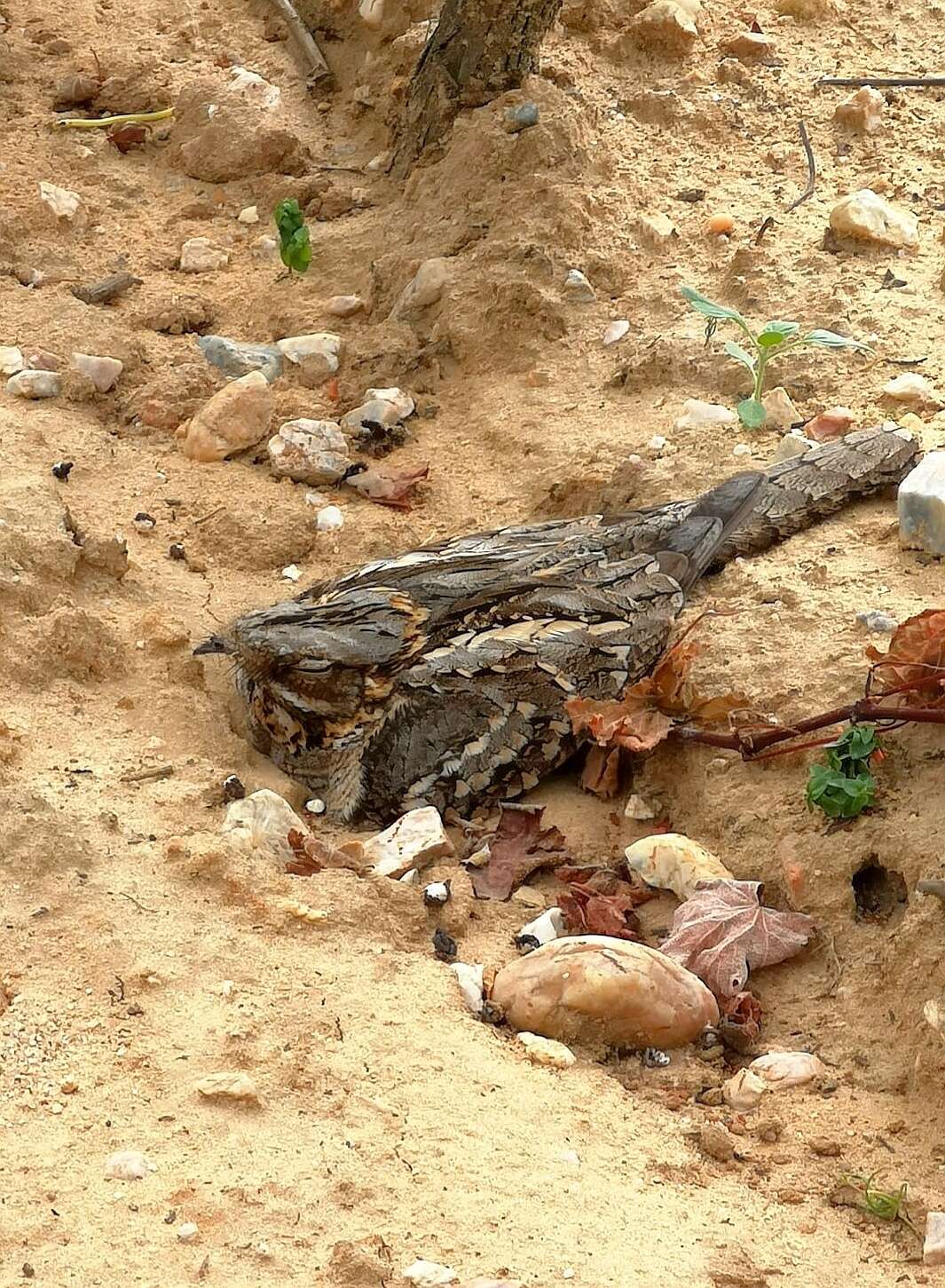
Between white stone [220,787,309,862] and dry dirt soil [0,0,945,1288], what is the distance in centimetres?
9

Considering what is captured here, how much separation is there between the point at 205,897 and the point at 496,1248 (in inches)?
50.4

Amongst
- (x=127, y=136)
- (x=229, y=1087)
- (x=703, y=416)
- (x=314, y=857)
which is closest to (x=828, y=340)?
(x=703, y=416)

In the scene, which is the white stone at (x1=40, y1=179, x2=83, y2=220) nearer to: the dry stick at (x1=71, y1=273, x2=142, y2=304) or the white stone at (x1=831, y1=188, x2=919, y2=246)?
the dry stick at (x1=71, y1=273, x2=142, y2=304)

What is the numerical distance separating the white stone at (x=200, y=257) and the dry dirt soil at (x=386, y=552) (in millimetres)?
52

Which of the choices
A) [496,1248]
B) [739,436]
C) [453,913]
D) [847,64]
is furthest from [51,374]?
[496,1248]

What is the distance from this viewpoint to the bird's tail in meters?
4.68

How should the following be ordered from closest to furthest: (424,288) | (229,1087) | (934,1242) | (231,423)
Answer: (934,1242)
(229,1087)
(231,423)
(424,288)

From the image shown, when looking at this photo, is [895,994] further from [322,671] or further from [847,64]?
[847,64]

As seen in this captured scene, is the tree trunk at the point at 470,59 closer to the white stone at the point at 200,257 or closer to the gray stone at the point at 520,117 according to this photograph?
the gray stone at the point at 520,117

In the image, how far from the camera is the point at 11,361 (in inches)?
233

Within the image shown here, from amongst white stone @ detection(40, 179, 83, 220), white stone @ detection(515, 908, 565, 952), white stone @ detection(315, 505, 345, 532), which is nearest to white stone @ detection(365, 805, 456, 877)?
white stone @ detection(515, 908, 565, 952)

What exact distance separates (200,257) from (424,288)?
42.6 inches

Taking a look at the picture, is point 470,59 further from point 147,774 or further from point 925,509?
point 147,774

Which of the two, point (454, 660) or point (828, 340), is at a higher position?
point (828, 340)
